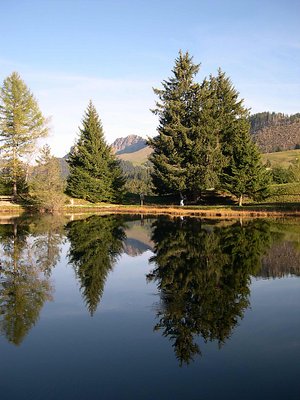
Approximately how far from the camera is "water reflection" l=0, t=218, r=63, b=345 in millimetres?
9281

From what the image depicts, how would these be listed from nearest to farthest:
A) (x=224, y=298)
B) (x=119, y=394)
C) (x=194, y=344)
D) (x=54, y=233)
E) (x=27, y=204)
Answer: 1. (x=119, y=394)
2. (x=194, y=344)
3. (x=224, y=298)
4. (x=54, y=233)
5. (x=27, y=204)

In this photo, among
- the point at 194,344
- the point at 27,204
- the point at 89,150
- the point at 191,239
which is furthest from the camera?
the point at 89,150

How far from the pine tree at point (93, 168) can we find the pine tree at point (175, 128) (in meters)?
7.63

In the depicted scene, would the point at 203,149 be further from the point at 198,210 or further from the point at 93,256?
the point at 93,256

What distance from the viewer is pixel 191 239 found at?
2209 cm

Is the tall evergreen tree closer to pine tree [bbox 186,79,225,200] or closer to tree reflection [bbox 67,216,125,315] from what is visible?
pine tree [bbox 186,79,225,200]

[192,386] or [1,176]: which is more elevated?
[1,176]

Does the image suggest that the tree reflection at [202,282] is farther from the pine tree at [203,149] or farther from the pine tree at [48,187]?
the pine tree at [48,187]

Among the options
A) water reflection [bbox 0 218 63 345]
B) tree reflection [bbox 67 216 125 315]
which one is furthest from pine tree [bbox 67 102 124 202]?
water reflection [bbox 0 218 63 345]

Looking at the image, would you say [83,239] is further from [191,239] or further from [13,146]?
[13,146]

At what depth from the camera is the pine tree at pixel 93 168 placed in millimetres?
54938

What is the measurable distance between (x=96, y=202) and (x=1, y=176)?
14.2 metres

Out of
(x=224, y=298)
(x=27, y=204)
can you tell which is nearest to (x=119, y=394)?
(x=224, y=298)

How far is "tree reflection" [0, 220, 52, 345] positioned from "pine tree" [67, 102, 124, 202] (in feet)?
116
